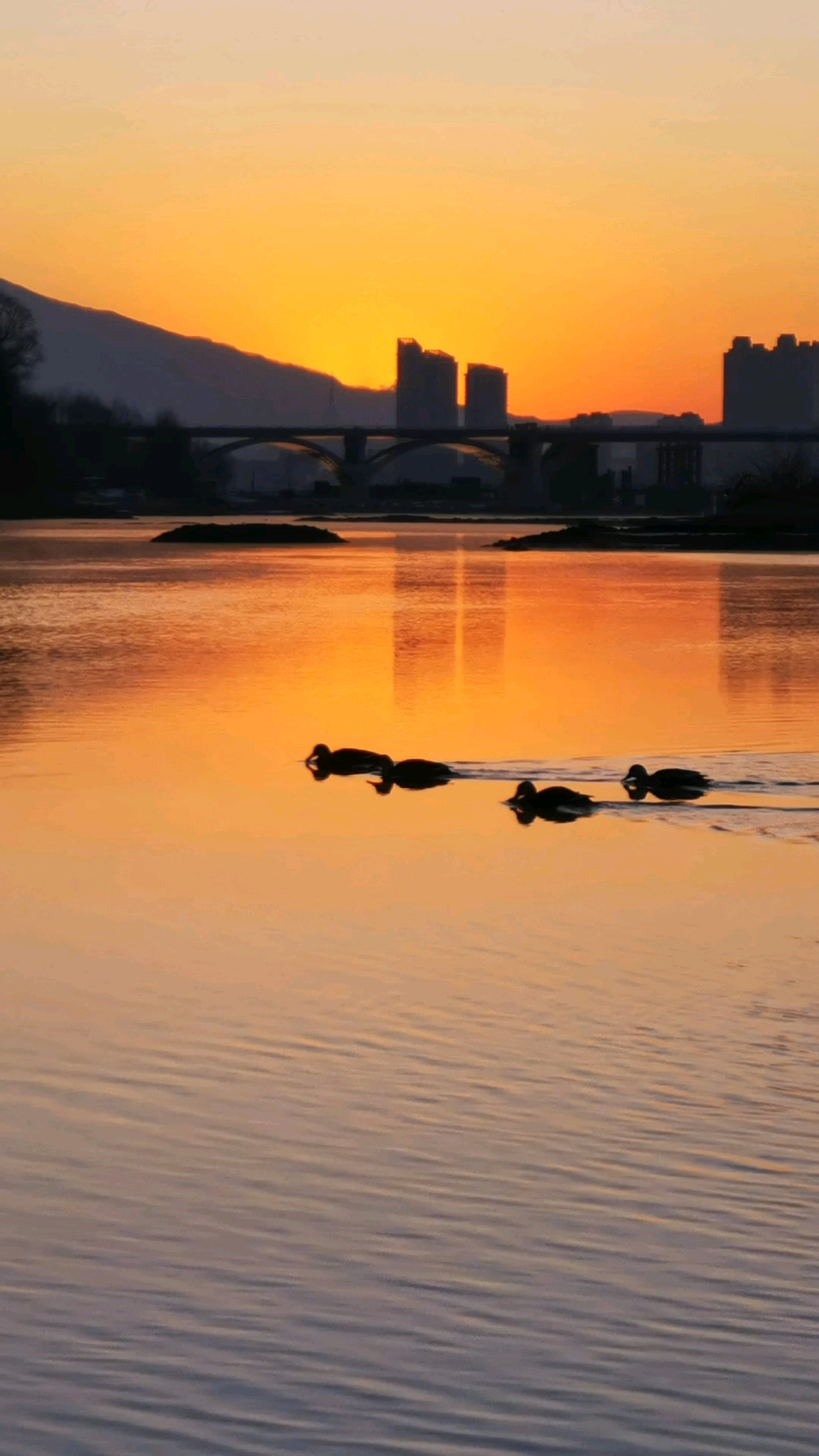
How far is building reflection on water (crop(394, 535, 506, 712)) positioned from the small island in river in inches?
1301

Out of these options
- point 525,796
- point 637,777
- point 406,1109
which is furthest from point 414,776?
point 406,1109

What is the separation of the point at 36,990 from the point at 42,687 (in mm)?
19064

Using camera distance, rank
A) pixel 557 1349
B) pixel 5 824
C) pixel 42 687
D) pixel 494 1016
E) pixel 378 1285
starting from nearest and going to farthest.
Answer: pixel 557 1349, pixel 378 1285, pixel 494 1016, pixel 5 824, pixel 42 687

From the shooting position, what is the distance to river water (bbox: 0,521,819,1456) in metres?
Result: 6.03

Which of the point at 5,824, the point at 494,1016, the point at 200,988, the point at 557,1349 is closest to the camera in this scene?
the point at 557,1349

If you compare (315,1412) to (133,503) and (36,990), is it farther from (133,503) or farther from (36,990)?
(133,503)

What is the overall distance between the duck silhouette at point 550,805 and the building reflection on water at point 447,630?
9748 mm

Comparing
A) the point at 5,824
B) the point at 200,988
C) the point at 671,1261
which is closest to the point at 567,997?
the point at 200,988

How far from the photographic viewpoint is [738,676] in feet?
102

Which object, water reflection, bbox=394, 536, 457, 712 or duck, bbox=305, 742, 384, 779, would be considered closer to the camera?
duck, bbox=305, 742, 384, 779

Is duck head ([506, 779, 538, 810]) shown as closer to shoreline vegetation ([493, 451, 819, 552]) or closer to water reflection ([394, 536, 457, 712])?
water reflection ([394, 536, 457, 712])

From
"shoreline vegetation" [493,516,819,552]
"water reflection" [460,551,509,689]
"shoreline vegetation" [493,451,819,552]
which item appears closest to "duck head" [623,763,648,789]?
"water reflection" [460,551,509,689]

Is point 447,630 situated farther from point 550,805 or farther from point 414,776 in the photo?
point 550,805

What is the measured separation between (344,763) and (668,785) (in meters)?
3.43
